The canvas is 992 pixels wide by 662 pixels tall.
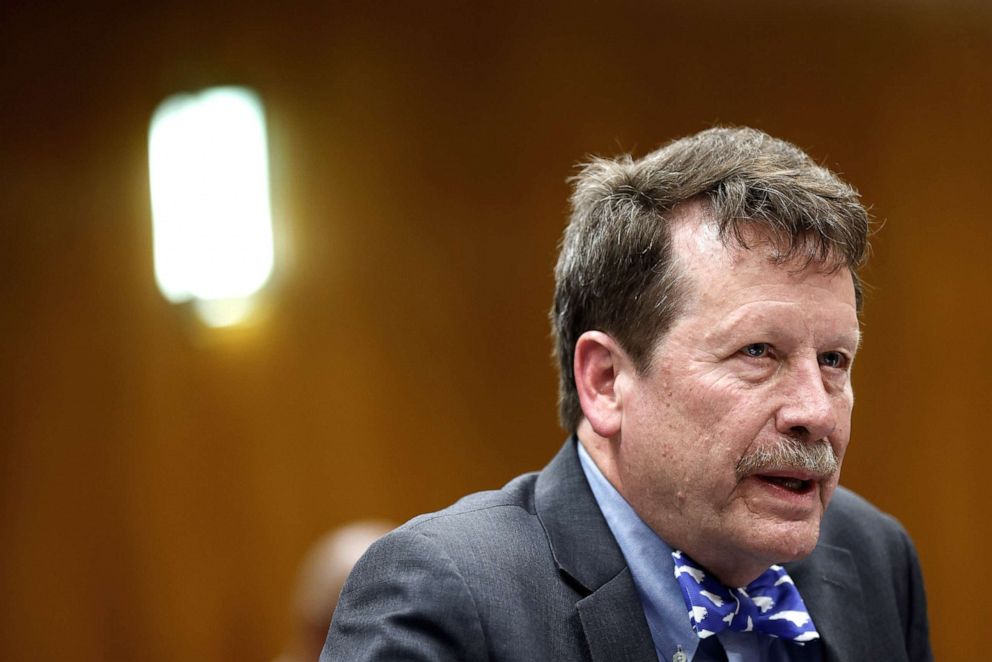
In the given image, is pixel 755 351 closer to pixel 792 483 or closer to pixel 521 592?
pixel 792 483

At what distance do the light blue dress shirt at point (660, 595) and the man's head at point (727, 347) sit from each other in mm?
27

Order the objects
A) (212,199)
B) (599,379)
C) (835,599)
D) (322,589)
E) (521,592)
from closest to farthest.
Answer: (521,592) → (599,379) → (835,599) → (322,589) → (212,199)

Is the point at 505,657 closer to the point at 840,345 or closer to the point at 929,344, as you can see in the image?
the point at 840,345

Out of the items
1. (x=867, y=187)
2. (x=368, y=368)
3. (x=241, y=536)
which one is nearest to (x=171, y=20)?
(x=368, y=368)

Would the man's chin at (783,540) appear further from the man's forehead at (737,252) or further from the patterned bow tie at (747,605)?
the man's forehead at (737,252)

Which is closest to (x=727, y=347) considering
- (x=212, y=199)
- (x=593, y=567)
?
(x=593, y=567)

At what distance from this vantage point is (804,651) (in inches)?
90.5

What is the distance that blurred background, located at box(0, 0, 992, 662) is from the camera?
186 inches

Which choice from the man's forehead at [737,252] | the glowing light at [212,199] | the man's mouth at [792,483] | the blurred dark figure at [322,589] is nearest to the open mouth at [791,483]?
the man's mouth at [792,483]

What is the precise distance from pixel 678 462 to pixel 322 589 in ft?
6.49

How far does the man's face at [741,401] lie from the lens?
6.73 feet

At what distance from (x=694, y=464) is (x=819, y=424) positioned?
0.72 ft

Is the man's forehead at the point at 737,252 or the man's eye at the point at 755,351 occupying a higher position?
the man's forehead at the point at 737,252

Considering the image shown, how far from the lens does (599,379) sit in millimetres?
2262
